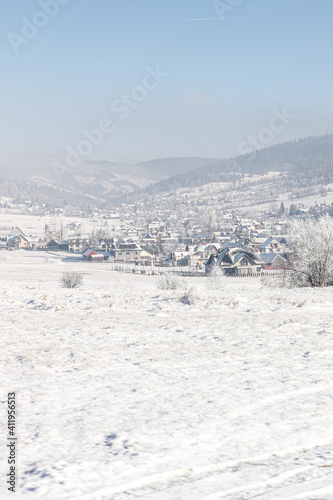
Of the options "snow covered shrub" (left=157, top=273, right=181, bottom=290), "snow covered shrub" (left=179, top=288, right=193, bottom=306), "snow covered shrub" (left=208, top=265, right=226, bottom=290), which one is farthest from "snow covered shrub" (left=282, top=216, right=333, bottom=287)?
"snow covered shrub" (left=179, top=288, right=193, bottom=306)

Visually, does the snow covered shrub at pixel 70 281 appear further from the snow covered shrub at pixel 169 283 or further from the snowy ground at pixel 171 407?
the snowy ground at pixel 171 407

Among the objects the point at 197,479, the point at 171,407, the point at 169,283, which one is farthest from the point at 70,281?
the point at 197,479

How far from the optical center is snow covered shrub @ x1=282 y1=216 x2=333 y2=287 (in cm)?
2662

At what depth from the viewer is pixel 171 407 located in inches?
289

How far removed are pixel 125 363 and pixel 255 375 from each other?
2.68 meters

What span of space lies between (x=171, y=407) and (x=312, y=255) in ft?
69.6

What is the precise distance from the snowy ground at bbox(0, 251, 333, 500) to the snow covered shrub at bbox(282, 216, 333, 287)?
511 inches

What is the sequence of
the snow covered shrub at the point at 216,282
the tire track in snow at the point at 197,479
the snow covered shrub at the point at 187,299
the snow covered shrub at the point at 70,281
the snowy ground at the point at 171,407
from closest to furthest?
the tire track in snow at the point at 197,479
the snowy ground at the point at 171,407
the snow covered shrub at the point at 187,299
the snow covered shrub at the point at 70,281
the snow covered shrub at the point at 216,282

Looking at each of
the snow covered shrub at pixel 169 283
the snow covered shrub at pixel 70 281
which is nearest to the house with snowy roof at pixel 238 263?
the snow covered shrub at pixel 169 283

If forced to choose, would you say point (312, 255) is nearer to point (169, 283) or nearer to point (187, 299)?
point (169, 283)

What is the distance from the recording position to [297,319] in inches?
556

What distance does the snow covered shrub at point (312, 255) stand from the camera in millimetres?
26625

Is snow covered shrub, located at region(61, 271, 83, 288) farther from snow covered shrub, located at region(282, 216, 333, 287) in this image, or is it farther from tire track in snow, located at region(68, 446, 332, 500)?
tire track in snow, located at region(68, 446, 332, 500)

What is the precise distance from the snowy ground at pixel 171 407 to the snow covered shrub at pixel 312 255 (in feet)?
42.6
